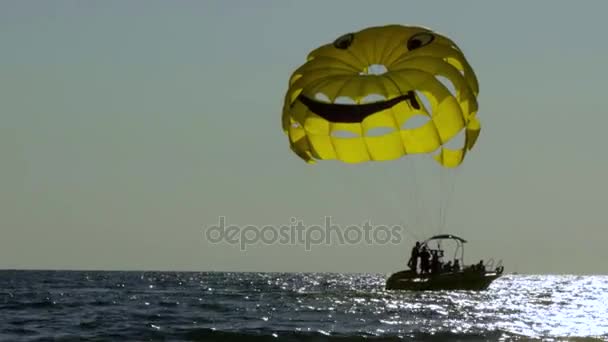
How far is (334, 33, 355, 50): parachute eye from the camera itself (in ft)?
96.5

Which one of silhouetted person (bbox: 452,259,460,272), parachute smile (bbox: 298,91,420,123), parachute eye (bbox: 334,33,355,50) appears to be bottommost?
silhouetted person (bbox: 452,259,460,272)

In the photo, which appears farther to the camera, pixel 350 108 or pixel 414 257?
pixel 414 257

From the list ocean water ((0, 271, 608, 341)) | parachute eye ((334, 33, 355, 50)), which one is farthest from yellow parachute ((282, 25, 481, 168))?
ocean water ((0, 271, 608, 341))

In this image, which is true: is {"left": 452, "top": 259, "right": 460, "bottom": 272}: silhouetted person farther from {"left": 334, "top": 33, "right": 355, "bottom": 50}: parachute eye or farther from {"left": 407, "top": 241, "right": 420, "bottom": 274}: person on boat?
{"left": 334, "top": 33, "right": 355, "bottom": 50}: parachute eye

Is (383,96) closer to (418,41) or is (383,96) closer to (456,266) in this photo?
(418,41)

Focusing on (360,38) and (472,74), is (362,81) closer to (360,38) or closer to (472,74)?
(360,38)

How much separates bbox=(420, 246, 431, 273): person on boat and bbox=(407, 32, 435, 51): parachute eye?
→ 569 inches

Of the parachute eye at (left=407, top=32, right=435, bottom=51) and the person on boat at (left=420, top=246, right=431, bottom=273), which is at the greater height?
the parachute eye at (left=407, top=32, right=435, bottom=51)

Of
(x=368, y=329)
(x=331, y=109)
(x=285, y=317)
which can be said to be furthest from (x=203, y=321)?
(x=331, y=109)

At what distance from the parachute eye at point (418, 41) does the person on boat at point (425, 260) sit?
14448 mm

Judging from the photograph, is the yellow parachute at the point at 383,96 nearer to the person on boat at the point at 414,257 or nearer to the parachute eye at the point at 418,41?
the parachute eye at the point at 418,41

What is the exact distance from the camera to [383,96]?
2872 cm

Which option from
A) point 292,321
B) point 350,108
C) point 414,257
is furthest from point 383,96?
point 414,257

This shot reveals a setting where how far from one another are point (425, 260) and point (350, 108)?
48.2ft
